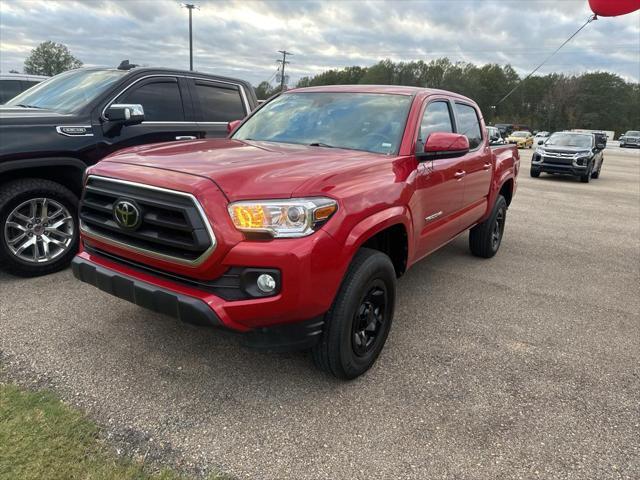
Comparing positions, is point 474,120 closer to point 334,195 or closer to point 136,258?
point 334,195

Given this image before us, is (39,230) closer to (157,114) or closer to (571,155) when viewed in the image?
(157,114)

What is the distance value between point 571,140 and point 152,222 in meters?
17.1

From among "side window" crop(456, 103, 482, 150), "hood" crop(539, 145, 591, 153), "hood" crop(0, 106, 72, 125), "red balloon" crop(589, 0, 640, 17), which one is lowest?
"hood" crop(539, 145, 591, 153)

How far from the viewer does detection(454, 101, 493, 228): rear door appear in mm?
4527

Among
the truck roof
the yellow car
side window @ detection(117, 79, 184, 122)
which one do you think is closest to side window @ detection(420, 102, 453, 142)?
the truck roof

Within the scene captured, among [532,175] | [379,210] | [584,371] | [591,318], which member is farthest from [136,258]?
[532,175]

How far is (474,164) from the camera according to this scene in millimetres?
4609

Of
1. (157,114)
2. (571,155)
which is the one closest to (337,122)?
(157,114)

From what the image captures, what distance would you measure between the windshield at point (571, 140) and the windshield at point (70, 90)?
50.1ft

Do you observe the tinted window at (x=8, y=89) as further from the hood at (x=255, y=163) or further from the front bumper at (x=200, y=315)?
the front bumper at (x=200, y=315)

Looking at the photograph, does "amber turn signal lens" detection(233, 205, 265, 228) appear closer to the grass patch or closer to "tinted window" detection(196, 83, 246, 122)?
the grass patch

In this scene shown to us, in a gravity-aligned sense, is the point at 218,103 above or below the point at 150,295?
above

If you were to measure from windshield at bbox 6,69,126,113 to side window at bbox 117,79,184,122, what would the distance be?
0.23 metres

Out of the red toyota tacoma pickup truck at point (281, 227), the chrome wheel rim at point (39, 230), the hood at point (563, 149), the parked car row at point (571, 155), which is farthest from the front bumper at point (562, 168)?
the chrome wheel rim at point (39, 230)
